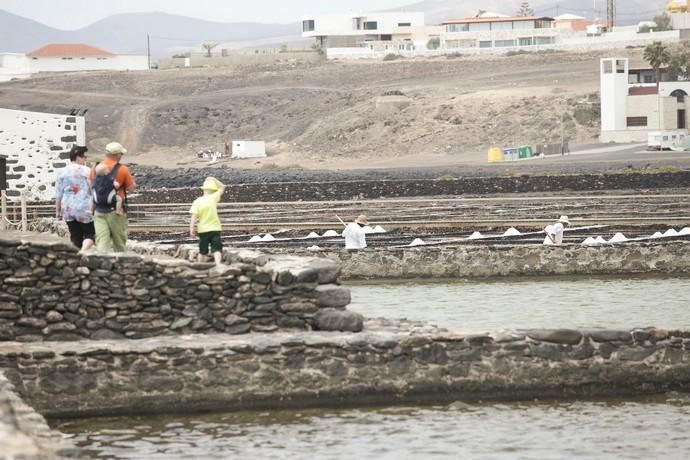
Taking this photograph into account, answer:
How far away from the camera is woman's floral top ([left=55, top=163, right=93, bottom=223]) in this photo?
16906 mm

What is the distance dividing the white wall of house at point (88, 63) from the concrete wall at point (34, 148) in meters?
104

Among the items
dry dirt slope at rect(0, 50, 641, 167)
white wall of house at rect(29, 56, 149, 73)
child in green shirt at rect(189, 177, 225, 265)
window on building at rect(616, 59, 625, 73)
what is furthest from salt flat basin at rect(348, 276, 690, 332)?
white wall of house at rect(29, 56, 149, 73)

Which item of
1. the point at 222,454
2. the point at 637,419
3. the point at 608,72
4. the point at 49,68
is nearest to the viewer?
the point at 222,454

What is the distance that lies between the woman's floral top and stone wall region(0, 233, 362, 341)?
2.08 m

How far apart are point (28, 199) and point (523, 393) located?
2340 cm

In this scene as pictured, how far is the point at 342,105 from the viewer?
357 ft

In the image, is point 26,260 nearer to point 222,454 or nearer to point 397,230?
point 222,454

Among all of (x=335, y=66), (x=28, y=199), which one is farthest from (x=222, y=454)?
(x=335, y=66)

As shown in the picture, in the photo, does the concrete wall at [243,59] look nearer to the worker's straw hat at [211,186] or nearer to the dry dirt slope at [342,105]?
the dry dirt slope at [342,105]

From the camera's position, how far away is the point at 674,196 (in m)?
45.1

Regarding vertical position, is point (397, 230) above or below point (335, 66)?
below

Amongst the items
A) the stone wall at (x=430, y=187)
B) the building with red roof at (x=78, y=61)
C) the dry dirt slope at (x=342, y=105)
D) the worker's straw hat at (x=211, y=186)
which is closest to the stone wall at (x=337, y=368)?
the worker's straw hat at (x=211, y=186)

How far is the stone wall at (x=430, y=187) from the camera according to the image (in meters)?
51.0

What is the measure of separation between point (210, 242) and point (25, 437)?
7956 millimetres
